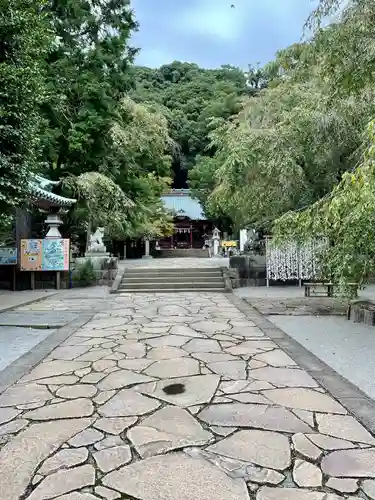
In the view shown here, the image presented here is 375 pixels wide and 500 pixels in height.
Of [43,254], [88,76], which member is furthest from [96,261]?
[88,76]

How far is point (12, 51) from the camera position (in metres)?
5.39

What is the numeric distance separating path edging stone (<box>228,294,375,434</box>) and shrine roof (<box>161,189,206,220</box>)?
25.7 metres

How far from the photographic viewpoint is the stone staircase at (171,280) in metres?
11.0

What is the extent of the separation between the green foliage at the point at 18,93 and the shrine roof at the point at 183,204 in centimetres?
2539

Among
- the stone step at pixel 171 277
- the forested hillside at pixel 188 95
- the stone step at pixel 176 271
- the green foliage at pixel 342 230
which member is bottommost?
the stone step at pixel 171 277

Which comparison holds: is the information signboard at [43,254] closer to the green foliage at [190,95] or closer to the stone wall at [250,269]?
the stone wall at [250,269]

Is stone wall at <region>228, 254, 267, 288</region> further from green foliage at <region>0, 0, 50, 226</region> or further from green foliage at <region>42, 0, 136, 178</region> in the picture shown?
green foliage at <region>0, 0, 50, 226</region>

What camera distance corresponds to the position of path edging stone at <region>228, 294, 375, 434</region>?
2865mm

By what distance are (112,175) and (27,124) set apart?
888 cm

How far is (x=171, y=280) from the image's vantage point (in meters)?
11.7

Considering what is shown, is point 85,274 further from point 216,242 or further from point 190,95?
point 190,95

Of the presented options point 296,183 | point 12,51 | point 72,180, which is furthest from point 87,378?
point 72,180

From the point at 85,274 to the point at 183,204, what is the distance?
23038mm

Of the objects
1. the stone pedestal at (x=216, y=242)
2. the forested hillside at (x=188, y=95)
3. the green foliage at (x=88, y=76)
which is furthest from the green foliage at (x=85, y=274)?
the forested hillside at (x=188, y=95)
